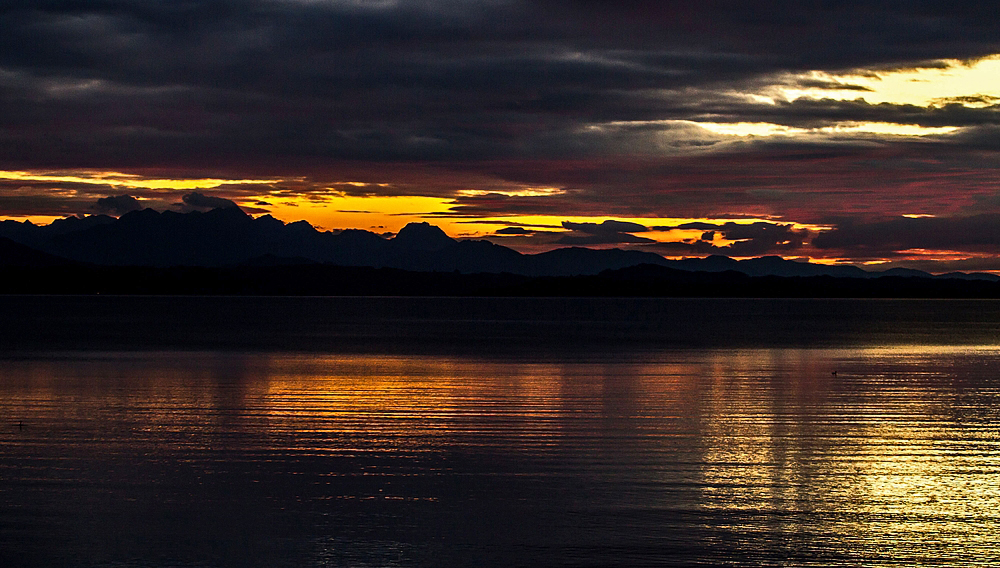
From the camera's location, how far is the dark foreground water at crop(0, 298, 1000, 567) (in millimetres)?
15000

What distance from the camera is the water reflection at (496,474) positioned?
1499 centimetres

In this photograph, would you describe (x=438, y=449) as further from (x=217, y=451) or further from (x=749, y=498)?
(x=749, y=498)

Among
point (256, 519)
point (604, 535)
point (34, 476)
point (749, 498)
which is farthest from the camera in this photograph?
point (34, 476)

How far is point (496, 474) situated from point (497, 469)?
0.53 meters

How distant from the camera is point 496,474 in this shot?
20.5 meters

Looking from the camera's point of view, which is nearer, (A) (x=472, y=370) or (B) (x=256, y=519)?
(B) (x=256, y=519)

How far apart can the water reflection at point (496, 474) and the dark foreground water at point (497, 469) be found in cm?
7

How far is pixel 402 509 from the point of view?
17266mm

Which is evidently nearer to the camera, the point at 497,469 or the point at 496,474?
the point at 496,474

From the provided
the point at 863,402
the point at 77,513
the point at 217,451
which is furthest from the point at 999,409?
the point at 77,513

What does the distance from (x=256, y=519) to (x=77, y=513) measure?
3010 millimetres

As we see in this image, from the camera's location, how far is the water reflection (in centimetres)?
1499

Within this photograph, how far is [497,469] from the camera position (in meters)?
21.0

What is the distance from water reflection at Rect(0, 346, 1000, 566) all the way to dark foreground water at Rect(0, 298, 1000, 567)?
0.07 meters
